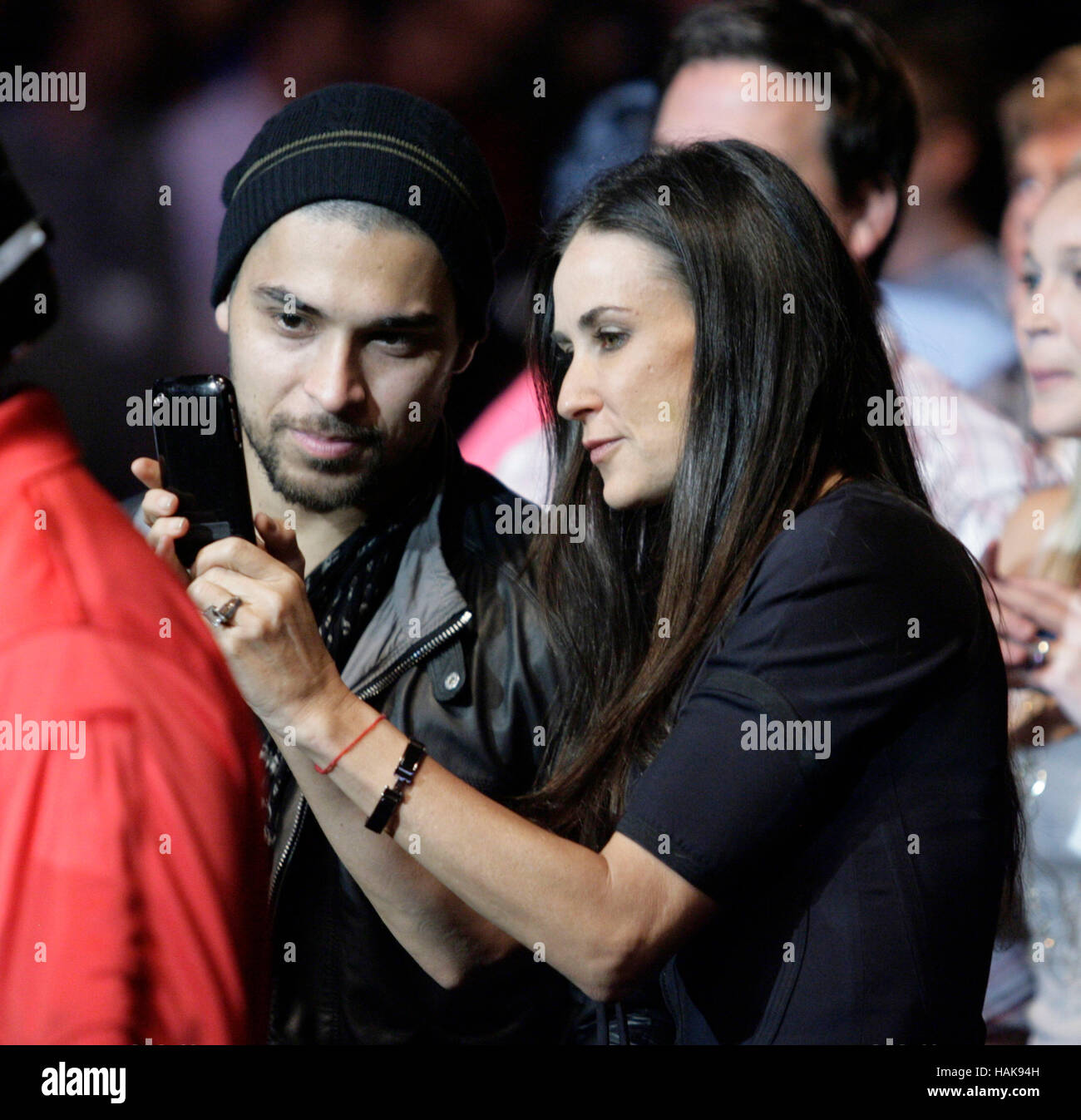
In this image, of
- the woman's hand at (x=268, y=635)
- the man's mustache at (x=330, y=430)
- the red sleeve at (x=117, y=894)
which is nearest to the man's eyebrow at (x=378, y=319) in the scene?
the man's mustache at (x=330, y=430)

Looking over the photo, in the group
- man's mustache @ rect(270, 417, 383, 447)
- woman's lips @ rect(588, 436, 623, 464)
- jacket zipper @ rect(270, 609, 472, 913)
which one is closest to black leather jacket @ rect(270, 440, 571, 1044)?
jacket zipper @ rect(270, 609, 472, 913)

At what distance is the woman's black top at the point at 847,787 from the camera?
1023 millimetres

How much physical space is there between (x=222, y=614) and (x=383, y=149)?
591 millimetres

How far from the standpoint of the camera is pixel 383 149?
1.36 meters

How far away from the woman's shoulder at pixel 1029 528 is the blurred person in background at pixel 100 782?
1576 mm

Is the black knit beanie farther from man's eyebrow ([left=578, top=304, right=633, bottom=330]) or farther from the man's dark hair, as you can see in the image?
the man's dark hair

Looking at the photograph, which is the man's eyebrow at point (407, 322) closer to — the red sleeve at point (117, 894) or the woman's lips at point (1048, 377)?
the red sleeve at point (117, 894)

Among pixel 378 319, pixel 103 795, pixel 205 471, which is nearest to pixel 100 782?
pixel 103 795

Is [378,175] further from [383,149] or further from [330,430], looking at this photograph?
[330,430]

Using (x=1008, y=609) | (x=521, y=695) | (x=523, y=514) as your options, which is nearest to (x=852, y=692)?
(x=521, y=695)

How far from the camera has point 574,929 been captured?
3.32 feet
